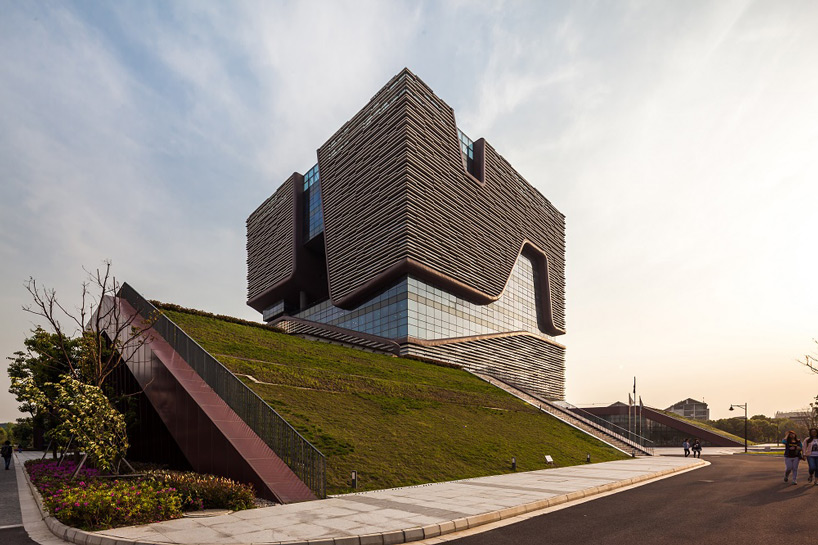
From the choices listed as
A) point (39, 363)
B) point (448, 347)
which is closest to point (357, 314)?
point (448, 347)

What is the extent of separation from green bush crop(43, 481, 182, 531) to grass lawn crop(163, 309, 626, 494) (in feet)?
15.6

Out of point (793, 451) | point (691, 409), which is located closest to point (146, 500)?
point (793, 451)

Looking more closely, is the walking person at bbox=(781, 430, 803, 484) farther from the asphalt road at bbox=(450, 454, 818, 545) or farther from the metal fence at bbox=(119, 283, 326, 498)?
the metal fence at bbox=(119, 283, 326, 498)

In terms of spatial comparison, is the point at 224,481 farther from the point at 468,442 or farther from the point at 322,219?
the point at 322,219

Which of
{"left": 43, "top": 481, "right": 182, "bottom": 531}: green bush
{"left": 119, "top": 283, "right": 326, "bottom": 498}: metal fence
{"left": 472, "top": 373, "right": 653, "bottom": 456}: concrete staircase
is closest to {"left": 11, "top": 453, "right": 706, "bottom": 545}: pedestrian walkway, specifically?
{"left": 43, "top": 481, "right": 182, "bottom": 531}: green bush

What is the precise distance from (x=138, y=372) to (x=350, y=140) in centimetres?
4822

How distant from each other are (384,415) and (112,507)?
1301 cm

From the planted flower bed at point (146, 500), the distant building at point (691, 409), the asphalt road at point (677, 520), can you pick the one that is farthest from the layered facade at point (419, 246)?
the distant building at point (691, 409)

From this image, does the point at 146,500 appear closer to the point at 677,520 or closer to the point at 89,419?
the point at 89,419

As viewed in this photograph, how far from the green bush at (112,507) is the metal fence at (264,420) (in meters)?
3.49

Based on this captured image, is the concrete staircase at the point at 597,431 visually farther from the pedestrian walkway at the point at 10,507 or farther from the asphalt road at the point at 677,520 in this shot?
the pedestrian walkway at the point at 10,507

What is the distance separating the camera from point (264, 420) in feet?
47.9

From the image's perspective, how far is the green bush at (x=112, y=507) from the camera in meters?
9.66

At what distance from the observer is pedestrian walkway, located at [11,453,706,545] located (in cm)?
888
